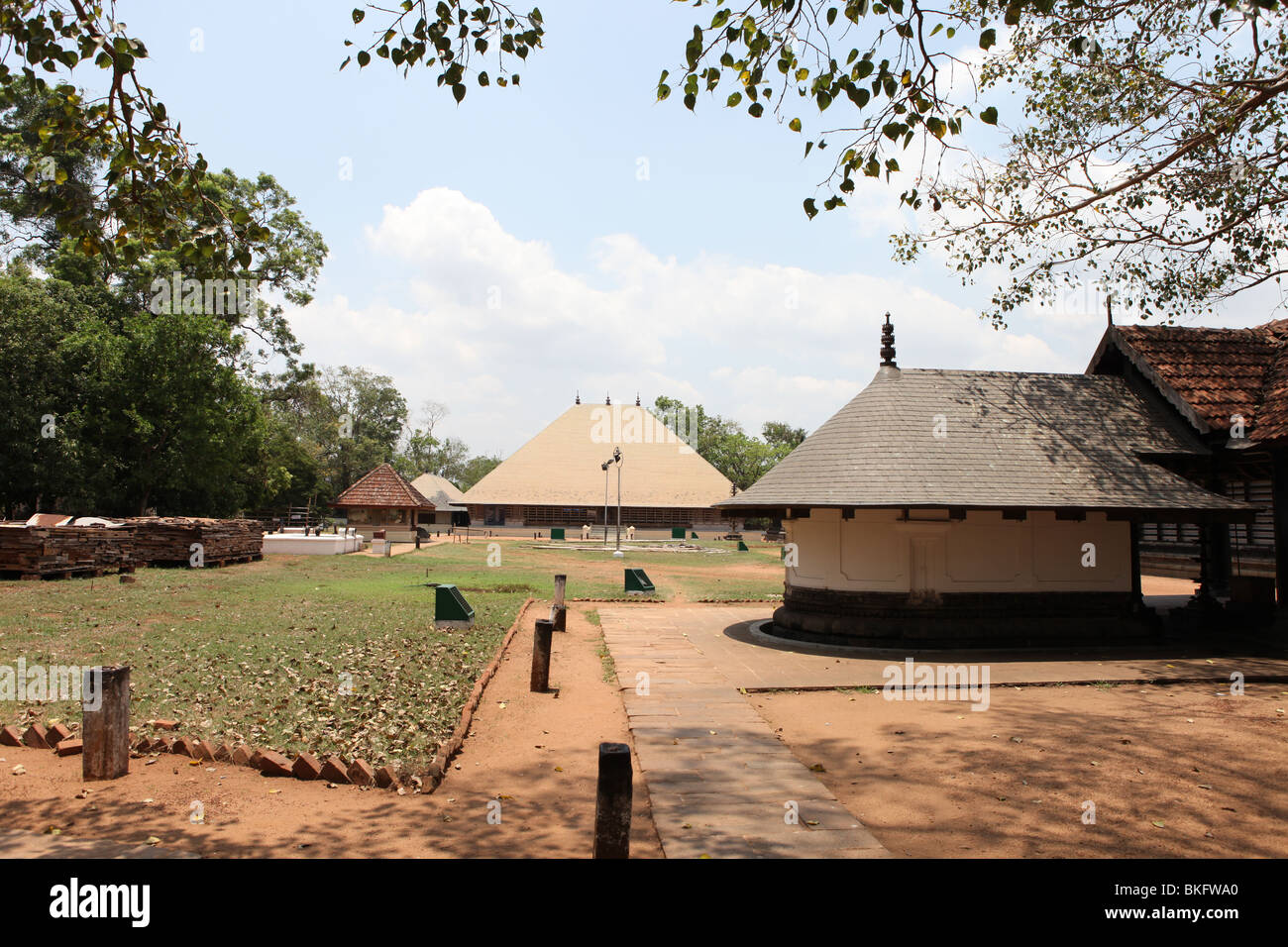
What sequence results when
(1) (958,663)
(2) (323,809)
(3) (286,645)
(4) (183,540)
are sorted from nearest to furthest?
(2) (323,809)
(3) (286,645)
(1) (958,663)
(4) (183,540)

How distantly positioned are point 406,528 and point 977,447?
137 ft

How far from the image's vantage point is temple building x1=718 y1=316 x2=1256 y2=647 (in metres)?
12.4

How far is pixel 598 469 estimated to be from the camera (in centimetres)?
5859

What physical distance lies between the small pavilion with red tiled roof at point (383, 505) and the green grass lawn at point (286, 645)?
981 inches

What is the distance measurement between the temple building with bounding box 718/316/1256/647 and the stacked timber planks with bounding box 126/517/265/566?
17881 millimetres

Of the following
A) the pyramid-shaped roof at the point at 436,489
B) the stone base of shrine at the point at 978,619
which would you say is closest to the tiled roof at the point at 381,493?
the pyramid-shaped roof at the point at 436,489

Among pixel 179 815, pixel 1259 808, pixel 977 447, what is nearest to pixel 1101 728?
pixel 1259 808

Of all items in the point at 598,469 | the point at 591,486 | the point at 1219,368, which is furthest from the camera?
the point at 598,469

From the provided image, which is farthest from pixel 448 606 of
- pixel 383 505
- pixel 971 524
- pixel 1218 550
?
pixel 383 505

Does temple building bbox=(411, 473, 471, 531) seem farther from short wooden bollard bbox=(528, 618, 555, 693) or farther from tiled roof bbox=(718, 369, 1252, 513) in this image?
short wooden bollard bbox=(528, 618, 555, 693)

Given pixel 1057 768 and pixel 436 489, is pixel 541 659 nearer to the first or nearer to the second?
pixel 1057 768

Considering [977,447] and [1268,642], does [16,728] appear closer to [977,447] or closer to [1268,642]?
[977,447]

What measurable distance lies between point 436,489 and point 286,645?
5677 centimetres

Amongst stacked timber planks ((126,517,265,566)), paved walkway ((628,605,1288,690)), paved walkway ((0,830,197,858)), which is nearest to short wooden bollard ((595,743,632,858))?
paved walkway ((0,830,197,858))
